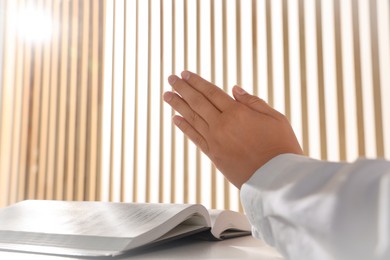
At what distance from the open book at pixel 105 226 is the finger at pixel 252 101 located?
0.22 metres

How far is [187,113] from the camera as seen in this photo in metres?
1.05

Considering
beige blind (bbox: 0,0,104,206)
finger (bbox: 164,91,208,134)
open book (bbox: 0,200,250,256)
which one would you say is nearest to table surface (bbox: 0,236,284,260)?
open book (bbox: 0,200,250,256)

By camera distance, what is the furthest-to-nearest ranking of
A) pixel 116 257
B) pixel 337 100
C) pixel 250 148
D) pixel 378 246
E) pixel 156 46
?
pixel 156 46 < pixel 337 100 < pixel 250 148 < pixel 116 257 < pixel 378 246

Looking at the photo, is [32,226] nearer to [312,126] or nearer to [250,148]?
[250,148]

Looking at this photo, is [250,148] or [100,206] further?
[100,206]

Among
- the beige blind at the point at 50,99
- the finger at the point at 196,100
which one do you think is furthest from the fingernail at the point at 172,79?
the beige blind at the point at 50,99

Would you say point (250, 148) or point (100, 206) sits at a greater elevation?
point (250, 148)

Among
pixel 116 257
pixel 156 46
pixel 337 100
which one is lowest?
pixel 116 257

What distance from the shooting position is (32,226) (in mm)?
909

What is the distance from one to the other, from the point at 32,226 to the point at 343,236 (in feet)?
2.10

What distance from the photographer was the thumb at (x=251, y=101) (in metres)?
0.90

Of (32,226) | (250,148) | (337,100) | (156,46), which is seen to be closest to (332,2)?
(337,100)

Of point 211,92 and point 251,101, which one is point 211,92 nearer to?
point 211,92

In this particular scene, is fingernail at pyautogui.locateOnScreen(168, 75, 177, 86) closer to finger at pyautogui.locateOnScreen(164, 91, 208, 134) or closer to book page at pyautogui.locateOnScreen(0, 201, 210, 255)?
finger at pyautogui.locateOnScreen(164, 91, 208, 134)
